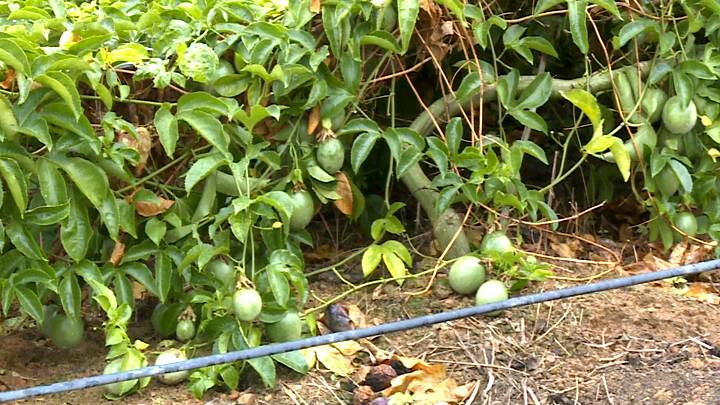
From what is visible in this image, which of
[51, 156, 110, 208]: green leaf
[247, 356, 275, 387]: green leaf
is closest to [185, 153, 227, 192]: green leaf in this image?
[51, 156, 110, 208]: green leaf

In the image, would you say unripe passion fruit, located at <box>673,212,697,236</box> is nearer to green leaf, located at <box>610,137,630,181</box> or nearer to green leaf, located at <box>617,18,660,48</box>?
green leaf, located at <box>610,137,630,181</box>

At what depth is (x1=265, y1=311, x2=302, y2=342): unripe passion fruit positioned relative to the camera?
184 cm

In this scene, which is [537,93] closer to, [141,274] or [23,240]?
[141,274]

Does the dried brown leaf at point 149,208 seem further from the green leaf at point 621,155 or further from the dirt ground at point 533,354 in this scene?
the green leaf at point 621,155

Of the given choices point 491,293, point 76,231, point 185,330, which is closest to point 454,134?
point 491,293

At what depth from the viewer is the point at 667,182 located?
221 centimetres

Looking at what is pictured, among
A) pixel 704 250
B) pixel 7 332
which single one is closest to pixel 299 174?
pixel 7 332

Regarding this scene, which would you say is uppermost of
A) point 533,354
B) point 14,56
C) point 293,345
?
point 14,56

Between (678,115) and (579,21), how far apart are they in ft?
1.18

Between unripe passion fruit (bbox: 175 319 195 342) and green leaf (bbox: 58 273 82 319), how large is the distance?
202mm

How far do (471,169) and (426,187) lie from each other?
0.60 ft

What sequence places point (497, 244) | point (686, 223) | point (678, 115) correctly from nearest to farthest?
point (497, 244), point (678, 115), point (686, 223)

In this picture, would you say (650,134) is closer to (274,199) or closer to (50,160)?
(274,199)

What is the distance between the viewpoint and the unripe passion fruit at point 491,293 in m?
1.92
